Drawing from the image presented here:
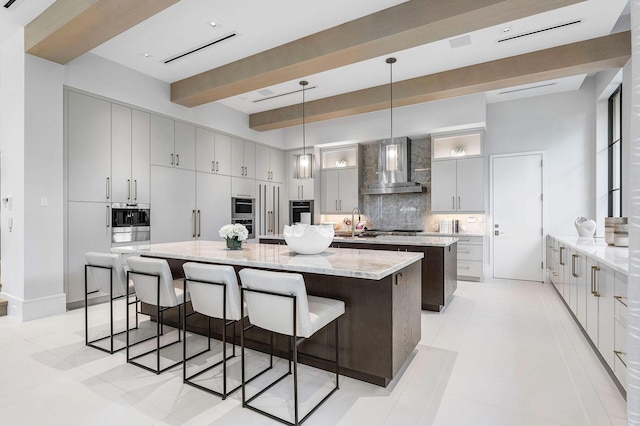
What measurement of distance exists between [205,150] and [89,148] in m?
1.79

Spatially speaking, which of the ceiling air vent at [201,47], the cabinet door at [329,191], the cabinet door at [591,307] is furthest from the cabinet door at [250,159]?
the cabinet door at [591,307]

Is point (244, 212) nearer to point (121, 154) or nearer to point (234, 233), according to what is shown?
point (121, 154)

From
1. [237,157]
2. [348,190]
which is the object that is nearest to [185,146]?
[237,157]

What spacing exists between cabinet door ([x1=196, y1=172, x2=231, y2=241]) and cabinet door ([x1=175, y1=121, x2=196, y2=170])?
0.26m

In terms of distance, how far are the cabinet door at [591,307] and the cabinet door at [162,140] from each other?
17.2 feet

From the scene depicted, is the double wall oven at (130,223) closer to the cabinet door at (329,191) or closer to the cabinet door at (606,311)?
the cabinet door at (329,191)

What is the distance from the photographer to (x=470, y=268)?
5742 millimetres

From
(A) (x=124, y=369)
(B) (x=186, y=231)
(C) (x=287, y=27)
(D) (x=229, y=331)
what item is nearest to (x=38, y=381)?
(A) (x=124, y=369)

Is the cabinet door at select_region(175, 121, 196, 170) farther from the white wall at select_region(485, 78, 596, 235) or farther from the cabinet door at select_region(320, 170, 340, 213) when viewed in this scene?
the white wall at select_region(485, 78, 596, 235)

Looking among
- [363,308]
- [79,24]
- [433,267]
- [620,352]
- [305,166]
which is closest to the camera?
[620,352]

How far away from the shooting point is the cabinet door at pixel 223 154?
593 cm

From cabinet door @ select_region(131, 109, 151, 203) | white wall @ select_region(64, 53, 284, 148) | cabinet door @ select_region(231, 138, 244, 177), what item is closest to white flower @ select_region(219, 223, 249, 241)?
cabinet door @ select_region(131, 109, 151, 203)

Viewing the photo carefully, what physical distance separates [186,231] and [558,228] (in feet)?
20.4

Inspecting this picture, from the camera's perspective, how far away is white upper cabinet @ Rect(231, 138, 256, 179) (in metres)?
6.27
